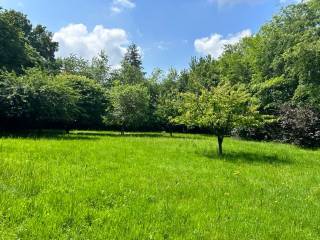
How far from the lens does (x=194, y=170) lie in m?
12.4

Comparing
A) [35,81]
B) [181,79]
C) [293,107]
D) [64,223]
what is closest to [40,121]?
[35,81]

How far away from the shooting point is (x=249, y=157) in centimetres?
1680

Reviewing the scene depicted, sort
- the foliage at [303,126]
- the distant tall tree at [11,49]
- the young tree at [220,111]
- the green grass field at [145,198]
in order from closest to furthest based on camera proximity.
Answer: the green grass field at [145,198] → the young tree at [220,111] → the foliage at [303,126] → the distant tall tree at [11,49]

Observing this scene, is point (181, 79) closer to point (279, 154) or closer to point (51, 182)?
point (279, 154)

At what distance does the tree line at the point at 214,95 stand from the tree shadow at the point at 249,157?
1026 mm

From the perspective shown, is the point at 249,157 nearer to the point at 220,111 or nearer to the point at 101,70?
the point at 220,111

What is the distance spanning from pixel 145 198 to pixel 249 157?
953 cm

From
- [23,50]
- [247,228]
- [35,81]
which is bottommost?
[247,228]

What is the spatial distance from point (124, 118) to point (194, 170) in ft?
65.9

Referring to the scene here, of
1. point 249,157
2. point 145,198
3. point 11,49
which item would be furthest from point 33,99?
point 145,198

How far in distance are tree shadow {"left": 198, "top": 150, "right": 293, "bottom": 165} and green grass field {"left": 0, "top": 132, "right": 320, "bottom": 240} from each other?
174 cm

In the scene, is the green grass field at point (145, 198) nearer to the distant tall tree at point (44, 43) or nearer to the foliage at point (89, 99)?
the foliage at point (89, 99)

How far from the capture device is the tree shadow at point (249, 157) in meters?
15.7

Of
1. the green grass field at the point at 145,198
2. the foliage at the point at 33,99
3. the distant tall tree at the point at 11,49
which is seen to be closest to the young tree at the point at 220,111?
the green grass field at the point at 145,198
